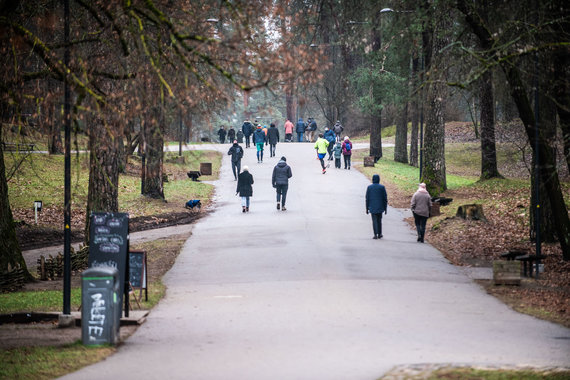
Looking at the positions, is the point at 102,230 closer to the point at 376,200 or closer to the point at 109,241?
the point at 109,241

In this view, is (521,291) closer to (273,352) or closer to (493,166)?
(273,352)

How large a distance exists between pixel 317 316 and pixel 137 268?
337cm

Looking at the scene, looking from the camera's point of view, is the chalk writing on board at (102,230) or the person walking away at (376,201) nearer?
the chalk writing on board at (102,230)

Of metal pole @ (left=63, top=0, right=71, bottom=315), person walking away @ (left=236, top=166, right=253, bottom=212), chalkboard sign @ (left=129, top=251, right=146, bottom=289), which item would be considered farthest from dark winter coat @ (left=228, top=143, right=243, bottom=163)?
metal pole @ (left=63, top=0, right=71, bottom=315)

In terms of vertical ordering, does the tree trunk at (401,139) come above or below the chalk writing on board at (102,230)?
above

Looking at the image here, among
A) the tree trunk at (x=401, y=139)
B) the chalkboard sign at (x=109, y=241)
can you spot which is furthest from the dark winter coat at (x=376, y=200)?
the tree trunk at (x=401, y=139)

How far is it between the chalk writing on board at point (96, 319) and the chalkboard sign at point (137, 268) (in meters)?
3.02

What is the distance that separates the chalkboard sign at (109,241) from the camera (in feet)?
41.7

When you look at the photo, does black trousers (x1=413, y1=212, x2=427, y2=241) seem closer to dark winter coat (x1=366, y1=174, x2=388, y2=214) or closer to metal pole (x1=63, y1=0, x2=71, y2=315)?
dark winter coat (x1=366, y1=174, x2=388, y2=214)

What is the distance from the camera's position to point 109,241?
1276cm

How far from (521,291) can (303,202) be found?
1544cm

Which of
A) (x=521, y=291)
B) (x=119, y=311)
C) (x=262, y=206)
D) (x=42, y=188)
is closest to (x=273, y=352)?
(x=119, y=311)

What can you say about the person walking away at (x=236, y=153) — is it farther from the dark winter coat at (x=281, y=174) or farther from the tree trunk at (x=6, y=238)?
the tree trunk at (x=6, y=238)

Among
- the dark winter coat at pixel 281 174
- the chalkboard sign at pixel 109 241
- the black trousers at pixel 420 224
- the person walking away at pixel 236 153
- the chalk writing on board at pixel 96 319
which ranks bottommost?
the chalk writing on board at pixel 96 319
